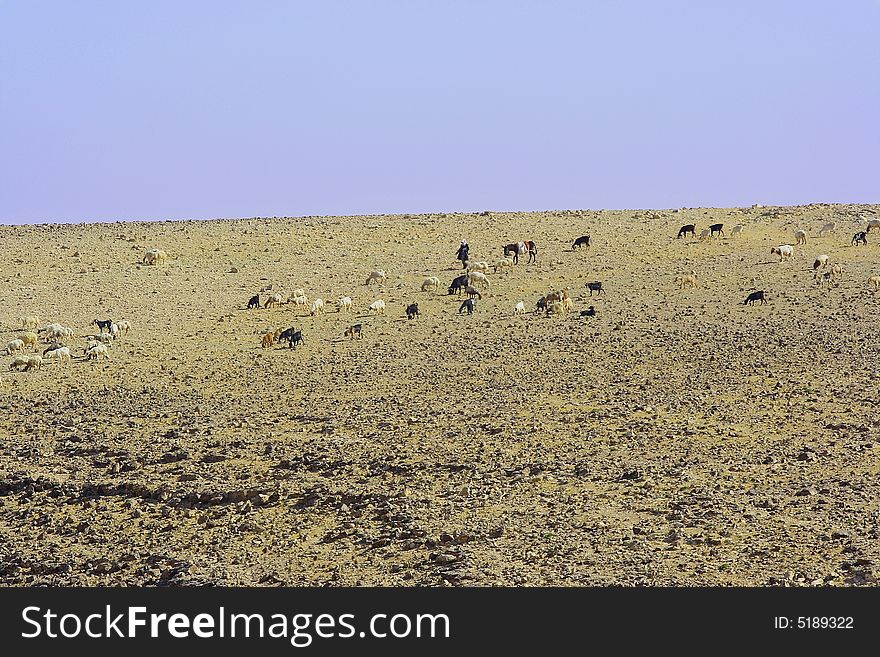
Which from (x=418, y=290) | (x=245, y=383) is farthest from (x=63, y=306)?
(x=245, y=383)

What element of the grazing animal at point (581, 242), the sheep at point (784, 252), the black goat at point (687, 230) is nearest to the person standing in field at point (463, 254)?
the grazing animal at point (581, 242)

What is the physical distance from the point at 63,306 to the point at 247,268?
23.5 feet

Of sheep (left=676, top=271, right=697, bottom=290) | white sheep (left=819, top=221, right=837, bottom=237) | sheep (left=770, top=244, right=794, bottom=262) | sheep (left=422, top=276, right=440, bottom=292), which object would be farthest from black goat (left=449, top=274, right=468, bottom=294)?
white sheep (left=819, top=221, right=837, bottom=237)

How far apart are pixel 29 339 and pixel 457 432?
1413 cm

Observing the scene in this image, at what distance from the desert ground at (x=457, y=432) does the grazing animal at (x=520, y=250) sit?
34.8 inches

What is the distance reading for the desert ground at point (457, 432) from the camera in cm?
1540

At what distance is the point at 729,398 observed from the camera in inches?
890

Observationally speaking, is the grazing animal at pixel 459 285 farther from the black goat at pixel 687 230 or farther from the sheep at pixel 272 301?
the black goat at pixel 687 230

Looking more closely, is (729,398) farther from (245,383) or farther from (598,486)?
(245,383)

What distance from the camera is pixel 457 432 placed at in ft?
68.8

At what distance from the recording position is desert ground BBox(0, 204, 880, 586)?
15.4 metres

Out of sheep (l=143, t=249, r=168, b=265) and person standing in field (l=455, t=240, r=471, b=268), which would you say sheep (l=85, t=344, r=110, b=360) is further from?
person standing in field (l=455, t=240, r=471, b=268)

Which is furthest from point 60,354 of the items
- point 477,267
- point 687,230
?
point 687,230

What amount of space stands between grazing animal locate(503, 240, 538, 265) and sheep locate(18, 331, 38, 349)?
1495 centimetres
